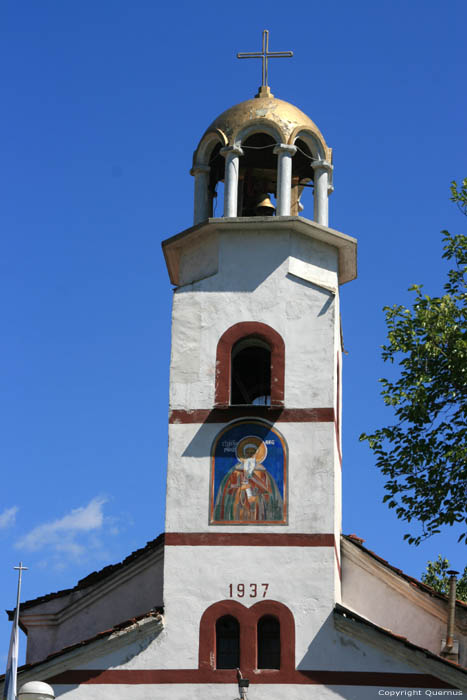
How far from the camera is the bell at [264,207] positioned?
29.3 m

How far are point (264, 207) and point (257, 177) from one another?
883mm

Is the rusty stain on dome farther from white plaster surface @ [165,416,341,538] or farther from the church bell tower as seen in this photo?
white plaster surface @ [165,416,341,538]

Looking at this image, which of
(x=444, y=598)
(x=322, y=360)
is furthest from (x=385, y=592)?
(x=322, y=360)

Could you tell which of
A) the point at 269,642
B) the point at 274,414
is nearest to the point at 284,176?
the point at 274,414

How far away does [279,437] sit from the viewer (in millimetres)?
25641

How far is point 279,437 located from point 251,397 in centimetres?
335

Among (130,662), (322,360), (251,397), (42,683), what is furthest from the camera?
(251,397)

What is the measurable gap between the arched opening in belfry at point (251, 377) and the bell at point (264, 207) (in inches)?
122

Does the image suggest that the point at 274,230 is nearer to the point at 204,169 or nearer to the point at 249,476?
the point at 204,169

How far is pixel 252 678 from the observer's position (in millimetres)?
24125

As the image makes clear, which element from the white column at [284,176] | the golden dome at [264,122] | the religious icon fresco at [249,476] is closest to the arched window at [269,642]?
the religious icon fresco at [249,476]

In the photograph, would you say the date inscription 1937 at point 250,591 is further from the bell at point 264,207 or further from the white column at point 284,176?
the bell at point 264,207

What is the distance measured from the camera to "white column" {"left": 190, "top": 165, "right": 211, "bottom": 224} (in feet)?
92.8

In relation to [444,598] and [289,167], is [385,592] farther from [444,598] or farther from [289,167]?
[289,167]
